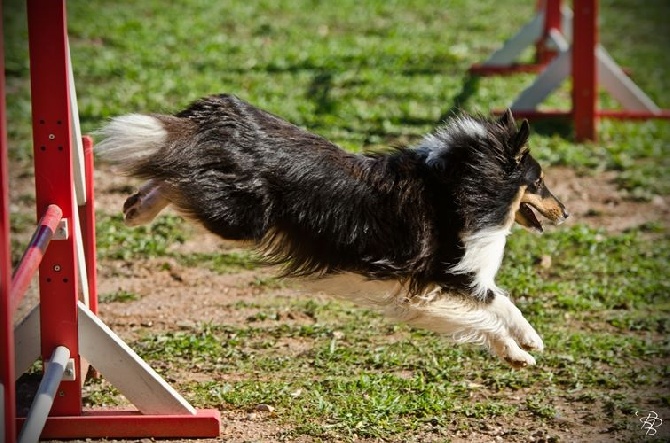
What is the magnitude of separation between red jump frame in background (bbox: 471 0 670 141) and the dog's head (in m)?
4.19

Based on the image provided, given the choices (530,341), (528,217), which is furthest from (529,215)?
(530,341)

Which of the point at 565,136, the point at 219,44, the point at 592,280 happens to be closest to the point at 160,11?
the point at 219,44

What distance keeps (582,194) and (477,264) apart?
3771mm

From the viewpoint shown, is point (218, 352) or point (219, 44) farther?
point (219, 44)

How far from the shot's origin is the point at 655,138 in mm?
9656

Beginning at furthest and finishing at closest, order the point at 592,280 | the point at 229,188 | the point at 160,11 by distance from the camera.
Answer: the point at 160,11, the point at 592,280, the point at 229,188

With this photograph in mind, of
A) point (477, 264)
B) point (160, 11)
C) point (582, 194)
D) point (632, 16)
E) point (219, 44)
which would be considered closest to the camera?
point (477, 264)

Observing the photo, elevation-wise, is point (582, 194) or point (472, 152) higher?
point (472, 152)

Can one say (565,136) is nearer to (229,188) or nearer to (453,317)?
(453,317)

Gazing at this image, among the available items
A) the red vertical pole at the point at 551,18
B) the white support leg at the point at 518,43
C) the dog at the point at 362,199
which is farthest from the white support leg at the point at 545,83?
the dog at the point at 362,199

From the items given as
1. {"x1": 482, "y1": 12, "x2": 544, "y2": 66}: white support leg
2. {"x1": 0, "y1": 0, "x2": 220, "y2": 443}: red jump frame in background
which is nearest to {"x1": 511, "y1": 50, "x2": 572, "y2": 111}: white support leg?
{"x1": 482, "y1": 12, "x2": 544, "y2": 66}: white support leg

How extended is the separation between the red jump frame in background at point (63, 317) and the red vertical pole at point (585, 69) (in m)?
5.55

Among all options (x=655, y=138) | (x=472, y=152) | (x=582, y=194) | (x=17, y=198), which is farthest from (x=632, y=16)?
(x=472, y=152)

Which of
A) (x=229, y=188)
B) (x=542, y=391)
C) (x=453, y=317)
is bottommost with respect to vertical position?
(x=542, y=391)
